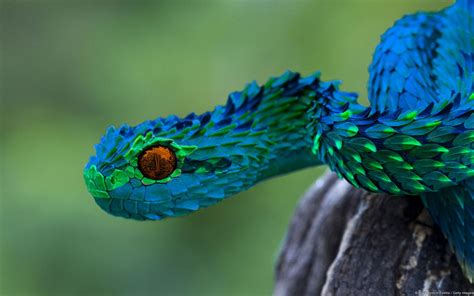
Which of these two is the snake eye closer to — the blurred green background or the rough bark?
the rough bark

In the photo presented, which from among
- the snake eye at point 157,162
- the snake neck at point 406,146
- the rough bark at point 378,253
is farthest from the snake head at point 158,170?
the rough bark at point 378,253

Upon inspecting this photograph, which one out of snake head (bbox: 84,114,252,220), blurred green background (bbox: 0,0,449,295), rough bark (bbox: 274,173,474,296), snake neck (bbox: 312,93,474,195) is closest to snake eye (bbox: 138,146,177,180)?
snake head (bbox: 84,114,252,220)

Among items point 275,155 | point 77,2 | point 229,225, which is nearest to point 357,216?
point 275,155

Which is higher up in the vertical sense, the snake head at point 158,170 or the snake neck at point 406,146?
the snake head at point 158,170

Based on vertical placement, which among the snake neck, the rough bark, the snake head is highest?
the snake head

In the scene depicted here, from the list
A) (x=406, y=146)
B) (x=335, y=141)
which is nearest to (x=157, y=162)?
(x=335, y=141)

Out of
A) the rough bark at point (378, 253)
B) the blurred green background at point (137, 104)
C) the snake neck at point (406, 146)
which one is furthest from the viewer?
the blurred green background at point (137, 104)

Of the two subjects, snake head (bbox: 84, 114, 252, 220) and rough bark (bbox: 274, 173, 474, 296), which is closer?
snake head (bbox: 84, 114, 252, 220)

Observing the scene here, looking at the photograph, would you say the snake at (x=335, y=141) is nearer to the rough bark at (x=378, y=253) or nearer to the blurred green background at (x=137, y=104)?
the rough bark at (x=378, y=253)

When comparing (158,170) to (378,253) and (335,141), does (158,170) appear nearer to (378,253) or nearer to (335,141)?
(335,141)
